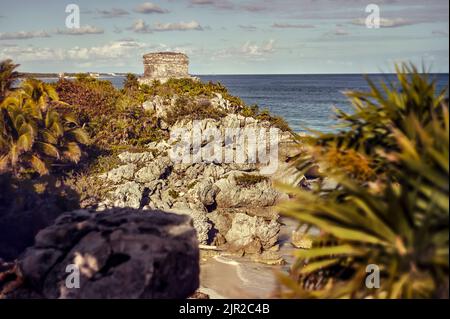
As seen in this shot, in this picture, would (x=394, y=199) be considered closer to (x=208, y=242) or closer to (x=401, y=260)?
(x=401, y=260)

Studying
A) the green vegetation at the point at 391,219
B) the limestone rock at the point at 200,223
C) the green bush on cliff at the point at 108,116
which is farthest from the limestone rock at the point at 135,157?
the green vegetation at the point at 391,219

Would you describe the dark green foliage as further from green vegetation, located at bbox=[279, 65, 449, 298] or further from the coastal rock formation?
green vegetation, located at bbox=[279, 65, 449, 298]

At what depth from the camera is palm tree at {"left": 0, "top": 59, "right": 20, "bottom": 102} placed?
18.5 m

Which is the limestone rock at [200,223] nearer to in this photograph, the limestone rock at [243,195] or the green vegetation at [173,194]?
the green vegetation at [173,194]

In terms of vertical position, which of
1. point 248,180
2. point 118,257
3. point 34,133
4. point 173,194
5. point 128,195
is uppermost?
point 34,133

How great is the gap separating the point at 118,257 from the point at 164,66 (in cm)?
2836

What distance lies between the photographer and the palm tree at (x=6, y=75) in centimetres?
1845

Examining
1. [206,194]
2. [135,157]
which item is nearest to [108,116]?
[135,157]

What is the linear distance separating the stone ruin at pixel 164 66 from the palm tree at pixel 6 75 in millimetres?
16310

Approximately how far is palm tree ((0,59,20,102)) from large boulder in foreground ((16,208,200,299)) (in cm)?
1077

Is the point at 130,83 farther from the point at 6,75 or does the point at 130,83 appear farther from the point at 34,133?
the point at 34,133

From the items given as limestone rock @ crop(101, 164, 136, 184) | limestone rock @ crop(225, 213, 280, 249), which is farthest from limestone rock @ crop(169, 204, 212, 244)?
limestone rock @ crop(101, 164, 136, 184)

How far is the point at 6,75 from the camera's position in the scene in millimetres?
18469
